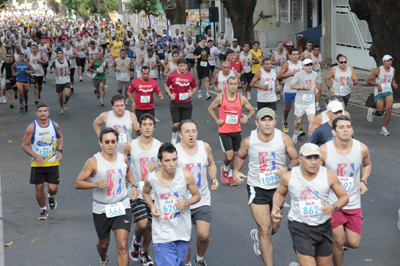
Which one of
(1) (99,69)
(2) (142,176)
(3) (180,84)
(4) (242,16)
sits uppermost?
(4) (242,16)

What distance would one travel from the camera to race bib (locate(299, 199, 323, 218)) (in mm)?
5206

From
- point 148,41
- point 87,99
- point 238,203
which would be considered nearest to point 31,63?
point 87,99

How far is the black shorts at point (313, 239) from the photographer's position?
17.1 feet

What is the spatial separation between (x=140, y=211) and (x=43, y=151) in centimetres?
274

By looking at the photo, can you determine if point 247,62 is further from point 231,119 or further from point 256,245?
point 256,245

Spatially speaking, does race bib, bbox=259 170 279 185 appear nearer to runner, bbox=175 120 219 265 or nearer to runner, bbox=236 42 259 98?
runner, bbox=175 120 219 265

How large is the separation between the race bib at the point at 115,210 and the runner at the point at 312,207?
5.55ft

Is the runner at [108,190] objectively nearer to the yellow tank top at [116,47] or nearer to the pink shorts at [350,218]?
the pink shorts at [350,218]

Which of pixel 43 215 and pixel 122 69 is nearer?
pixel 43 215

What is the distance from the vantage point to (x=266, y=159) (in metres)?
6.40

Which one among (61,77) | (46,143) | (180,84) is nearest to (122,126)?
(46,143)

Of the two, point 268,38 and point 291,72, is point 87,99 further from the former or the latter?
point 268,38

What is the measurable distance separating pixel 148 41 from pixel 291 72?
24.3m

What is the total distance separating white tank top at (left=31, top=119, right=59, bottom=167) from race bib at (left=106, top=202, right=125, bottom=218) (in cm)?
294
